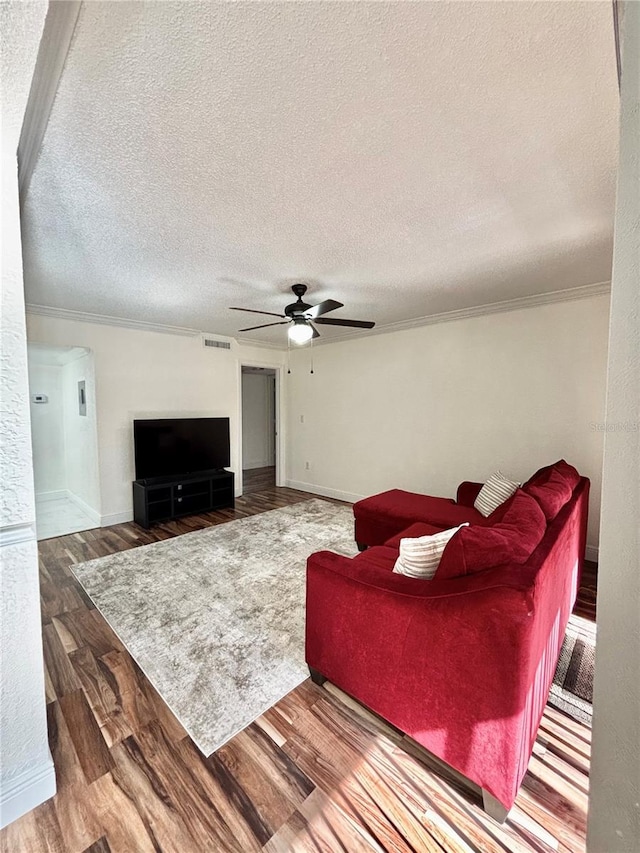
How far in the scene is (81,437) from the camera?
15.8 ft

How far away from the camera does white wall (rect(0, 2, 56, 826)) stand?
1.07 meters

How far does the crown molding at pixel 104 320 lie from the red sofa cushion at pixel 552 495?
4.50 metres

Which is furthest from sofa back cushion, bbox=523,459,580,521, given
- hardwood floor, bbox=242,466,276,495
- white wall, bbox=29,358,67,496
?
white wall, bbox=29,358,67,496

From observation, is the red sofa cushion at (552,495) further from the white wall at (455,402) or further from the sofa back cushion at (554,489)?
the white wall at (455,402)

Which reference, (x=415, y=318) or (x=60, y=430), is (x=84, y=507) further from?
(x=415, y=318)

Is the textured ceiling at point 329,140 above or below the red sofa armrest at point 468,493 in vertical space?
above

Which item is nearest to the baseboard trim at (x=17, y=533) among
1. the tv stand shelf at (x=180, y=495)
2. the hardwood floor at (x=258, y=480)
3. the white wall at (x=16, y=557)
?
the white wall at (x=16, y=557)

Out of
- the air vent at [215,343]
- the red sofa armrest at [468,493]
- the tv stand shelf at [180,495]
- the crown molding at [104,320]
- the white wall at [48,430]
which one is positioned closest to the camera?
the red sofa armrest at [468,493]

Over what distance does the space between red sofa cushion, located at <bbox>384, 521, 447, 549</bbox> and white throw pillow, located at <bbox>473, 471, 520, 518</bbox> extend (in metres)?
0.58

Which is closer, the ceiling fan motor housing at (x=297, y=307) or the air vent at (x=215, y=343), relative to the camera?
the ceiling fan motor housing at (x=297, y=307)

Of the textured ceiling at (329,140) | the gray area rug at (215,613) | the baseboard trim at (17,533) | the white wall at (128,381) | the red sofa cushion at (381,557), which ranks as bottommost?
the gray area rug at (215,613)

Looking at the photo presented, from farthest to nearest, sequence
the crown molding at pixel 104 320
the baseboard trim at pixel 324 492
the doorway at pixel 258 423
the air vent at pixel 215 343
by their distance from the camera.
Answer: the doorway at pixel 258 423, the baseboard trim at pixel 324 492, the air vent at pixel 215 343, the crown molding at pixel 104 320

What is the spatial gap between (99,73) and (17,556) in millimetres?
1639

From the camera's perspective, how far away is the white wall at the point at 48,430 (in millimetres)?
5348
